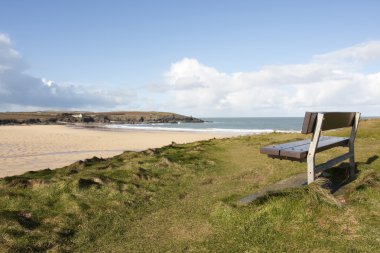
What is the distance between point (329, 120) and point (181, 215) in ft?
11.1

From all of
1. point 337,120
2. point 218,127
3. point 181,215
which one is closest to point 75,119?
point 218,127

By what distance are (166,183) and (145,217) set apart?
2491 millimetres

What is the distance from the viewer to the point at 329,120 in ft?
21.8

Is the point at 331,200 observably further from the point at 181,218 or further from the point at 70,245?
the point at 70,245

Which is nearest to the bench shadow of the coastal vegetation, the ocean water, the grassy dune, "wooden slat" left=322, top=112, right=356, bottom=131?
the grassy dune

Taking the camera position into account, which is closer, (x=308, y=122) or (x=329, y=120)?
(x=308, y=122)

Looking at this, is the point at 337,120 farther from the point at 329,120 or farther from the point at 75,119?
the point at 75,119

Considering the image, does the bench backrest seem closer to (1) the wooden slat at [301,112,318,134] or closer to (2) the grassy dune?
(1) the wooden slat at [301,112,318,134]

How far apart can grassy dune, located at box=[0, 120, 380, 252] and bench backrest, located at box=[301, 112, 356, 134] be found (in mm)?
1093

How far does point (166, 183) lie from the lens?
8742mm

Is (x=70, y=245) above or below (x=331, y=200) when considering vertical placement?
below

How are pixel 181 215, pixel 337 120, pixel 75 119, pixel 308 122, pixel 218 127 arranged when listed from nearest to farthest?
pixel 308 122 < pixel 181 215 < pixel 337 120 < pixel 218 127 < pixel 75 119

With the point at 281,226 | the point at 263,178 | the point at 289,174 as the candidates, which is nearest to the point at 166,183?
the point at 263,178

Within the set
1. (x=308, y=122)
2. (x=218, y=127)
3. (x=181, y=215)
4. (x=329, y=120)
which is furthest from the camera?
(x=218, y=127)
